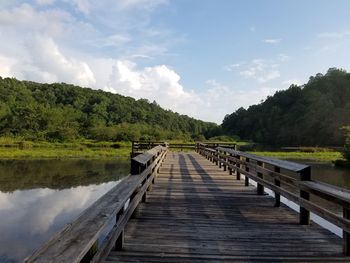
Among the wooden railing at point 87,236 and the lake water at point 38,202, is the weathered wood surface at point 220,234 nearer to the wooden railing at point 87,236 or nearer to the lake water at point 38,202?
the wooden railing at point 87,236

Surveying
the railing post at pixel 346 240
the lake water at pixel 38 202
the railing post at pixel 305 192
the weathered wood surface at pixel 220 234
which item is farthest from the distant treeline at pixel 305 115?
the railing post at pixel 346 240

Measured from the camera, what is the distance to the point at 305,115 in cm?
8738

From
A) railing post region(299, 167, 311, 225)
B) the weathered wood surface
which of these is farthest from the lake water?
railing post region(299, 167, 311, 225)

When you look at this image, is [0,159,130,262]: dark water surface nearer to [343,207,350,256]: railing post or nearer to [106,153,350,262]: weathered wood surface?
[106,153,350,262]: weathered wood surface

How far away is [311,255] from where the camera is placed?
4285 mm

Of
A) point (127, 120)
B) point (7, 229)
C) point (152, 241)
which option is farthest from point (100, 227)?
point (127, 120)

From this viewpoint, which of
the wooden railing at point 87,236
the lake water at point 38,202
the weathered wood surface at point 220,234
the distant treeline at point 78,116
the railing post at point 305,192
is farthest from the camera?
the distant treeline at point 78,116

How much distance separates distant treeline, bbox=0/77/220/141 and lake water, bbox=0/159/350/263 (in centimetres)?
5067

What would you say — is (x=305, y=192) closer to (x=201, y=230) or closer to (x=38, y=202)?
(x=201, y=230)

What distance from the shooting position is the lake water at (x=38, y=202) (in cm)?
987

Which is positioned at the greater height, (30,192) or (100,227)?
(100,227)

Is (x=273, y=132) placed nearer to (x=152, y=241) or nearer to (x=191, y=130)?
(x=191, y=130)

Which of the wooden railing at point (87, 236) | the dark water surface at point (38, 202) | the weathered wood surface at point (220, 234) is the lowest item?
the dark water surface at point (38, 202)

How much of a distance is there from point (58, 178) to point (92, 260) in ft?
73.2
